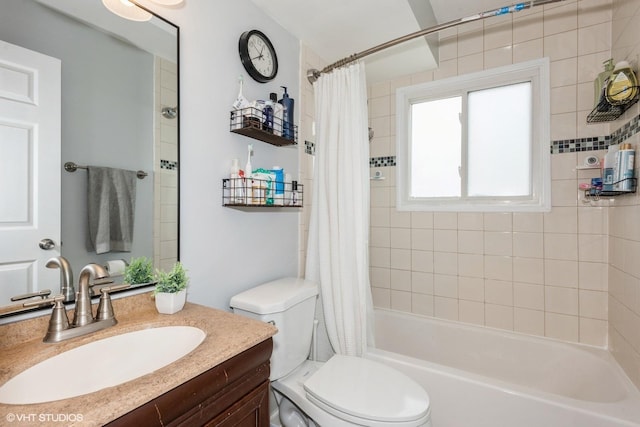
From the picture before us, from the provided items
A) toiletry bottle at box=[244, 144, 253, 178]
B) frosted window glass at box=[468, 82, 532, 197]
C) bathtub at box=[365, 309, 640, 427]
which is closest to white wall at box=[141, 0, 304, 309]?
toiletry bottle at box=[244, 144, 253, 178]

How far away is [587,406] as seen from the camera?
120 centimetres

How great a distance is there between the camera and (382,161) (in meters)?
2.47

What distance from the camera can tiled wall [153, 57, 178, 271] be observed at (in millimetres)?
1191

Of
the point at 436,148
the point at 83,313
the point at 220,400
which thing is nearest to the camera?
the point at 220,400

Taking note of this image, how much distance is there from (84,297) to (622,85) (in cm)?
231

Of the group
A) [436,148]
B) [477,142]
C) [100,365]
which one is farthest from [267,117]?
[477,142]

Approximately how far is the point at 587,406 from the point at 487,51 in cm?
208

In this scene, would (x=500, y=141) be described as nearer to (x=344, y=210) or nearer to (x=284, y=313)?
(x=344, y=210)

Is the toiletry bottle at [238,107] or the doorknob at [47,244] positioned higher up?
the toiletry bottle at [238,107]

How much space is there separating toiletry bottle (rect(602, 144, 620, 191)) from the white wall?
1770 millimetres

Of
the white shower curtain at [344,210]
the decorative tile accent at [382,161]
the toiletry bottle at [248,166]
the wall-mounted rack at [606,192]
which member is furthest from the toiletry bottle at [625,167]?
the toiletry bottle at [248,166]

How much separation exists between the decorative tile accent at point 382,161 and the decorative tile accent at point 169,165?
1.65 metres

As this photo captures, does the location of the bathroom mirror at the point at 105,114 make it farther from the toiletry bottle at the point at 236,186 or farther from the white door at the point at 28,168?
the toiletry bottle at the point at 236,186

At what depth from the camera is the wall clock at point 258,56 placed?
5.08ft
